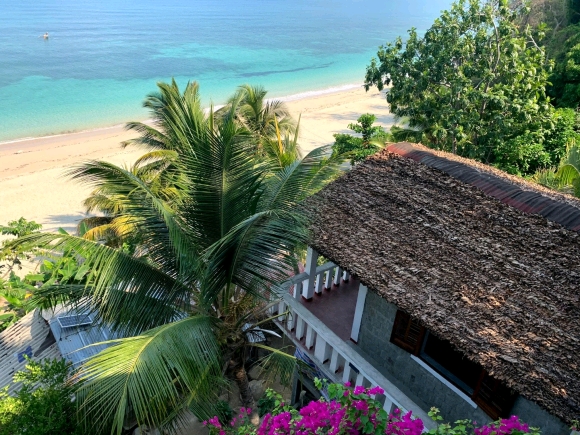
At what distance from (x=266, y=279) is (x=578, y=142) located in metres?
14.4

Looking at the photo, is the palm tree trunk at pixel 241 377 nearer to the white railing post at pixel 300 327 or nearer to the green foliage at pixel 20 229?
the white railing post at pixel 300 327

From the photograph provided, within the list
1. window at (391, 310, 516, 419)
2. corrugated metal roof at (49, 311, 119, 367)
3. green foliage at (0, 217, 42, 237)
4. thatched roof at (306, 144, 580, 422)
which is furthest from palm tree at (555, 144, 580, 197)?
green foliage at (0, 217, 42, 237)

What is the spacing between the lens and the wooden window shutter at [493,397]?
18.8 ft

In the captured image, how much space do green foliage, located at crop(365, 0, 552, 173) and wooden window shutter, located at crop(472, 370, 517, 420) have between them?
10376mm

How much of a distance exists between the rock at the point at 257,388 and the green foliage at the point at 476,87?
32.2 feet

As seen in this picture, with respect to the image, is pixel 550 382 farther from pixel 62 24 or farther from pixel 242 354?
pixel 62 24

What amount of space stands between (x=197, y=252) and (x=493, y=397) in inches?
178

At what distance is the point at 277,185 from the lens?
7246 mm

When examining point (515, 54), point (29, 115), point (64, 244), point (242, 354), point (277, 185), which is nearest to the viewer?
point (64, 244)

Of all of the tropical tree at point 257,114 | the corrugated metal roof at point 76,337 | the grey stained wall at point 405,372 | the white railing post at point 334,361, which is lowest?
the corrugated metal roof at point 76,337

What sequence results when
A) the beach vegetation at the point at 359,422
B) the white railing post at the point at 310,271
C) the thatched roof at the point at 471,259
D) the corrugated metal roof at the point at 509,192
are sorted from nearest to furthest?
the beach vegetation at the point at 359,422
the thatched roof at the point at 471,259
the corrugated metal roof at the point at 509,192
the white railing post at the point at 310,271

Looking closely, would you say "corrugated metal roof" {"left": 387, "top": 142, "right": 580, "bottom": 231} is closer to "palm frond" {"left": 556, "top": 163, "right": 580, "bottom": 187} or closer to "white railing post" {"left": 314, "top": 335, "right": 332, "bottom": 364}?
"white railing post" {"left": 314, "top": 335, "right": 332, "bottom": 364}

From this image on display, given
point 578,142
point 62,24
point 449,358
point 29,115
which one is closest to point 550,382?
point 449,358

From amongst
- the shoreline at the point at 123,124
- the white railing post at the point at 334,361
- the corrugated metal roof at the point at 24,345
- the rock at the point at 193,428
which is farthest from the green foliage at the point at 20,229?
the shoreline at the point at 123,124
